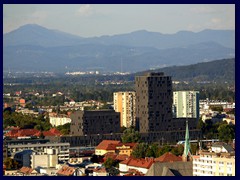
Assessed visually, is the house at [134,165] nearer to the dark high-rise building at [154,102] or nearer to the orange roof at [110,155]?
the orange roof at [110,155]

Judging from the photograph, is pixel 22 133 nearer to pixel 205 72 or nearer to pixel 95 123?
pixel 95 123

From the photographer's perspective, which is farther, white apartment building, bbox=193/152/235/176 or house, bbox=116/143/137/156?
house, bbox=116/143/137/156

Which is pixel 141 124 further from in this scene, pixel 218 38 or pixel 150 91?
pixel 218 38

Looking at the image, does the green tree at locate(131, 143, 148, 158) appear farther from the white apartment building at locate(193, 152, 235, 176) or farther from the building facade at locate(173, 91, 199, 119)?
the building facade at locate(173, 91, 199, 119)

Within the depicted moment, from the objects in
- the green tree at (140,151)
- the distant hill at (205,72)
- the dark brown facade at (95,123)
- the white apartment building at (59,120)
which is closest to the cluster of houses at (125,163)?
the green tree at (140,151)

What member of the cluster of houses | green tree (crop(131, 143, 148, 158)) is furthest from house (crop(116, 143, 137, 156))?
green tree (crop(131, 143, 148, 158))
